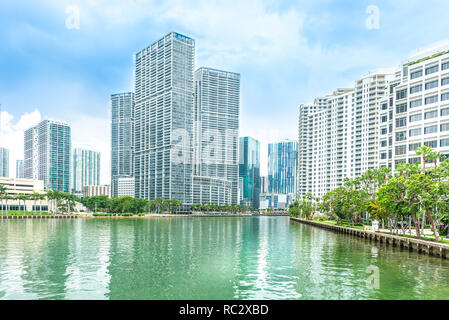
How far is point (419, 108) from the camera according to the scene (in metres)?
91.4

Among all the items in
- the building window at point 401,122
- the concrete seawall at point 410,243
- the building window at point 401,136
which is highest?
the building window at point 401,122

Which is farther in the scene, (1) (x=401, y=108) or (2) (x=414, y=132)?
(1) (x=401, y=108)

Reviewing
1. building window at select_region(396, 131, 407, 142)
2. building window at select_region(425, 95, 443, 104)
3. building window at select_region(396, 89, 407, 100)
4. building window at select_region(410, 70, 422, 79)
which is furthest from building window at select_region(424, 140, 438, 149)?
building window at select_region(410, 70, 422, 79)

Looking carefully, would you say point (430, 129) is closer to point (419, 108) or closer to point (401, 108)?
point (419, 108)

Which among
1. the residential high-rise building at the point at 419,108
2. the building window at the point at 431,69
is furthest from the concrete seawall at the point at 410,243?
the building window at the point at 431,69

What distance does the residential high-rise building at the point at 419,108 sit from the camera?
85.2 m

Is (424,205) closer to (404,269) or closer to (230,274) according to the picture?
(404,269)

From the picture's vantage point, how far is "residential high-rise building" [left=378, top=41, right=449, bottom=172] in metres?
85.2

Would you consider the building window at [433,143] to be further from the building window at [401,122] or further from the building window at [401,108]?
the building window at [401,108]

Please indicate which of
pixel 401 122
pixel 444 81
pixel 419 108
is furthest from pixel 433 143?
pixel 444 81

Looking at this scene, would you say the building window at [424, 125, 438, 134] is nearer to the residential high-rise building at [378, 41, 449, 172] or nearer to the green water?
the residential high-rise building at [378, 41, 449, 172]

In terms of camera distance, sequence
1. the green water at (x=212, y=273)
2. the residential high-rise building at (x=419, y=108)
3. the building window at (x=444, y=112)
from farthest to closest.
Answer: the residential high-rise building at (x=419, y=108)
the building window at (x=444, y=112)
the green water at (x=212, y=273)

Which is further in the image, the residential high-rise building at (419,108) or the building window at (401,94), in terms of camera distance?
the building window at (401,94)
